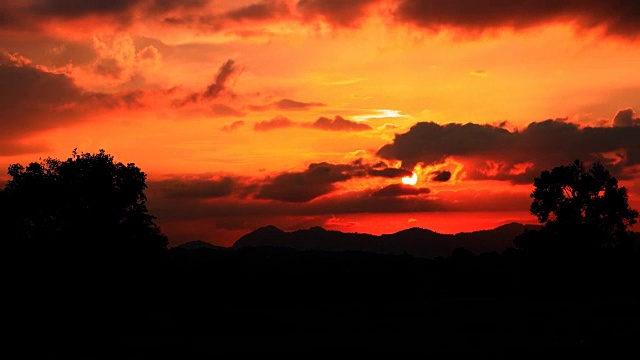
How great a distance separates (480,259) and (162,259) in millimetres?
102227

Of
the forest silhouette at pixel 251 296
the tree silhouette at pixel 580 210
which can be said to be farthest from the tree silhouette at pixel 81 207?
the tree silhouette at pixel 580 210

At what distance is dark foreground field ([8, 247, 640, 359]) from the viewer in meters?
49.0

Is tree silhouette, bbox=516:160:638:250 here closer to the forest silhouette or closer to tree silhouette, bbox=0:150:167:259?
the forest silhouette

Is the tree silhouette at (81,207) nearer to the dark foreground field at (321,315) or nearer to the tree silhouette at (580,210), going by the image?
the dark foreground field at (321,315)

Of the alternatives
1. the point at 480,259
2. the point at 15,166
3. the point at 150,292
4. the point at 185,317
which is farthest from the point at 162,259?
the point at 480,259

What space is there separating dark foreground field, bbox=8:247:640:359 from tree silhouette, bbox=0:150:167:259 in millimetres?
3727

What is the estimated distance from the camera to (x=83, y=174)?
70.1 meters

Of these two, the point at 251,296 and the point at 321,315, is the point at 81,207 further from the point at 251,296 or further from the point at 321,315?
the point at 251,296

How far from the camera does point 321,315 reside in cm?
7612

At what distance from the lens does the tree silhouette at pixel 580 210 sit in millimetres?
95188

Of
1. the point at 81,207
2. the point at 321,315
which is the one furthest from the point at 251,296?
the point at 81,207

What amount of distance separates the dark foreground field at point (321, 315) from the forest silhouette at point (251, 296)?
0.52 ft

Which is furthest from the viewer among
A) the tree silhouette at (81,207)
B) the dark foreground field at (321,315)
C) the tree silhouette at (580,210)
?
the tree silhouette at (580,210)

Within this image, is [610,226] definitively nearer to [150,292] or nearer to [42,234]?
A: [150,292]
